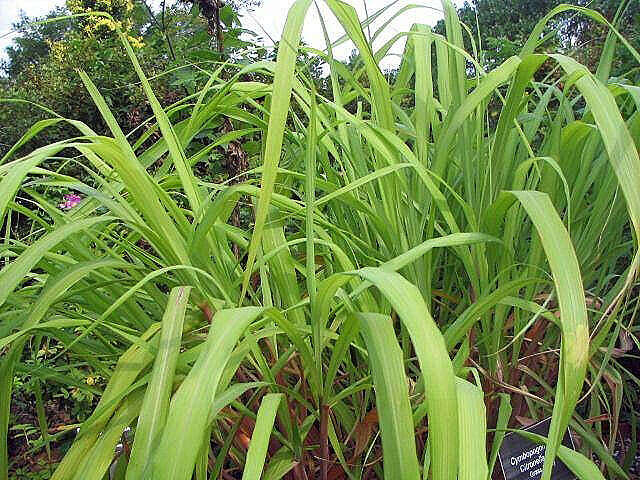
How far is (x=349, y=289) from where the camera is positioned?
635 millimetres

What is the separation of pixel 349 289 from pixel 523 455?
0.24m

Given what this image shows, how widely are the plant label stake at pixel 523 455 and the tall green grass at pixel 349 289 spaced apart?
1.1 inches

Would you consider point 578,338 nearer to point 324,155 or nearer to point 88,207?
point 324,155

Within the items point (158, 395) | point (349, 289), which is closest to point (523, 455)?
point (349, 289)

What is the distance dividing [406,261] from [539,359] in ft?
1.10

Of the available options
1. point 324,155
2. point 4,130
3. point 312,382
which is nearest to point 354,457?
point 312,382

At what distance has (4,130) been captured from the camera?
15.1 feet

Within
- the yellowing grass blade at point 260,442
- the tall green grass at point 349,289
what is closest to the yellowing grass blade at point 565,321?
the tall green grass at point 349,289

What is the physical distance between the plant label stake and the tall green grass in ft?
0.09

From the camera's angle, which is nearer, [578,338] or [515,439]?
[578,338]

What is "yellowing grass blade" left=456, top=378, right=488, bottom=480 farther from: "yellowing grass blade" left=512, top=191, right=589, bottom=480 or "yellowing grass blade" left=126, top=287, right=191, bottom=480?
"yellowing grass blade" left=126, top=287, right=191, bottom=480

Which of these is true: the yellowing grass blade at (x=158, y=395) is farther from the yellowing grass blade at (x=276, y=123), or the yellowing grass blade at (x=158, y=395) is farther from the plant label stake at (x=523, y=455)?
the plant label stake at (x=523, y=455)

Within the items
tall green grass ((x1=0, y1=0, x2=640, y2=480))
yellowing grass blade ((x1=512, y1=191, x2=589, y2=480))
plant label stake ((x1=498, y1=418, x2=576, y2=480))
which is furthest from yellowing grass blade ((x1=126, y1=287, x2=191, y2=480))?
plant label stake ((x1=498, y1=418, x2=576, y2=480))

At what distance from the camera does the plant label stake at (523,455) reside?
62 centimetres
